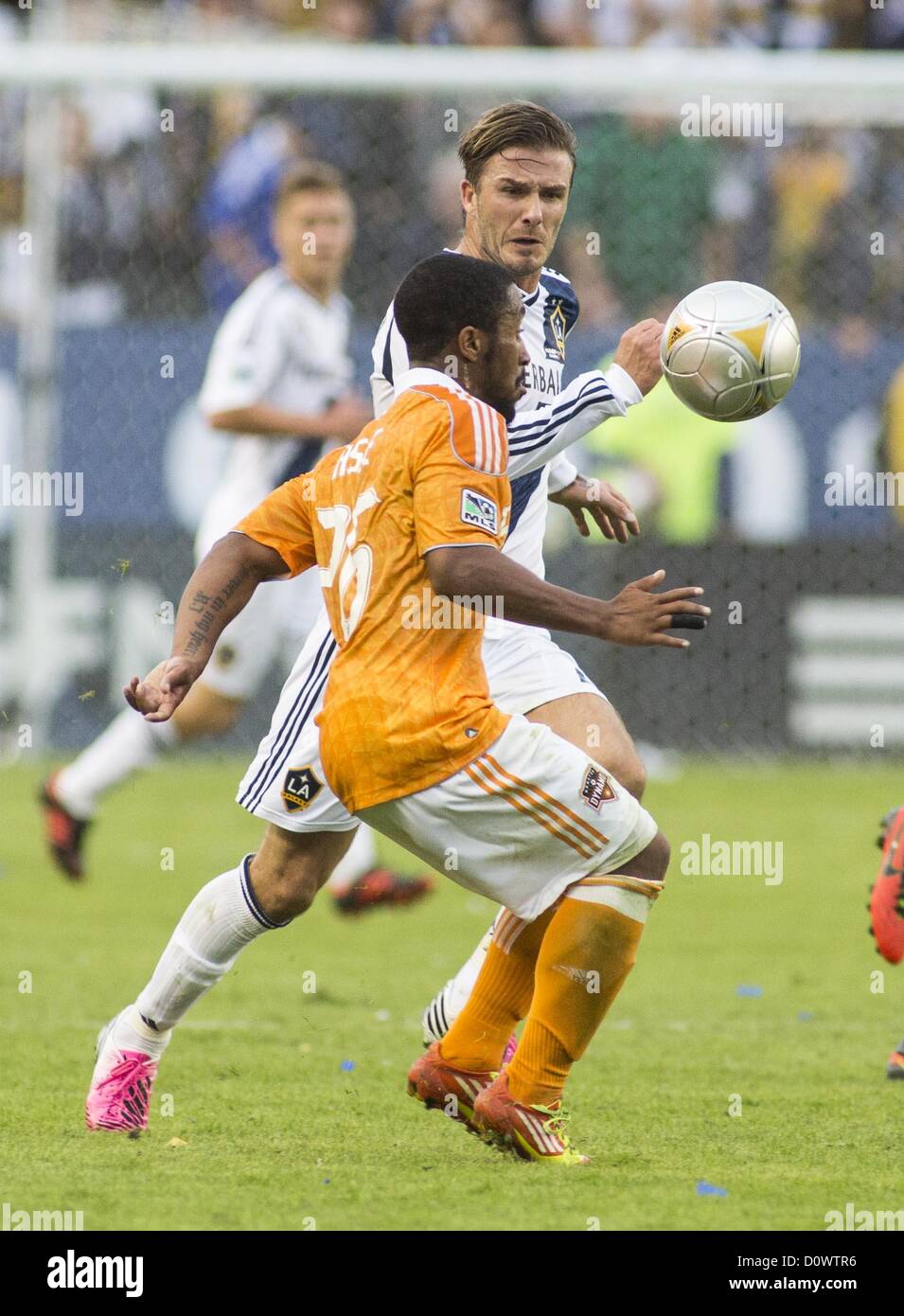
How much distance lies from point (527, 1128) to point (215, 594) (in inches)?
52.0

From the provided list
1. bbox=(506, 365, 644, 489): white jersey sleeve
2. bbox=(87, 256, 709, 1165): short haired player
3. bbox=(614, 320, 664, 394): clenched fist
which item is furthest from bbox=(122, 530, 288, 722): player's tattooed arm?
bbox=(614, 320, 664, 394): clenched fist

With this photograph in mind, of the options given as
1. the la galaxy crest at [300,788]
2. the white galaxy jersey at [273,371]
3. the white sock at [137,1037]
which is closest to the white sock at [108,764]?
the white galaxy jersey at [273,371]

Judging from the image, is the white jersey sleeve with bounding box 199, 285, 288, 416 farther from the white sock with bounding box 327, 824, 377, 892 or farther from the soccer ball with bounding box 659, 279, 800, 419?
the soccer ball with bounding box 659, 279, 800, 419

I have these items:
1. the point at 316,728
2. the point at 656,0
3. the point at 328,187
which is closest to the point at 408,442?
the point at 316,728

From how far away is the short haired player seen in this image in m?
4.14

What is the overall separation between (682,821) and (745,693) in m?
2.17

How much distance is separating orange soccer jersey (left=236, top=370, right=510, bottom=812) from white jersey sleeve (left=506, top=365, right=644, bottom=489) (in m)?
0.33

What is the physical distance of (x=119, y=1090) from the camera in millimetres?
4793

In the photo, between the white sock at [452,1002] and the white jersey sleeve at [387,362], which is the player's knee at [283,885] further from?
the white jersey sleeve at [387,362]

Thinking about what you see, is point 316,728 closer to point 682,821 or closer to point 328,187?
point 328,187

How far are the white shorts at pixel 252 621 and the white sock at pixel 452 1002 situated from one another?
2725 mm

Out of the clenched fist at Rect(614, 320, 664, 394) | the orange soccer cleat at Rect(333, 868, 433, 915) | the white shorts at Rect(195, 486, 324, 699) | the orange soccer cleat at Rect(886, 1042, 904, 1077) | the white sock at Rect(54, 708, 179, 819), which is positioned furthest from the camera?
the white sock at Rect(54, 708, 179, 819)

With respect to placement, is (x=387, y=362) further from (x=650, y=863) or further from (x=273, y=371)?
(x=273, y=371)

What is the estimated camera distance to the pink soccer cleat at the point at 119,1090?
4773mm
